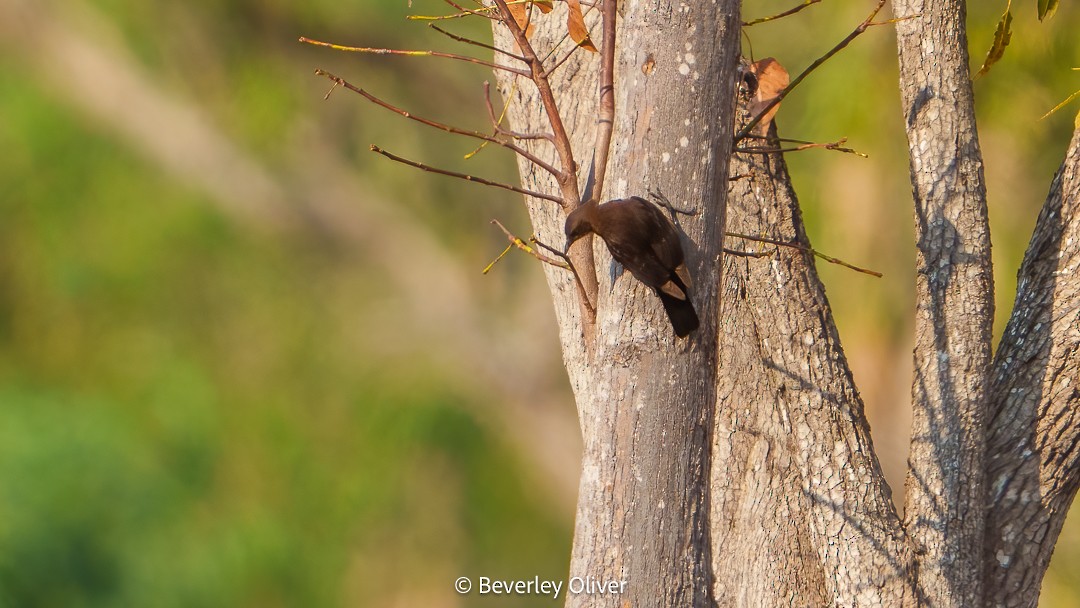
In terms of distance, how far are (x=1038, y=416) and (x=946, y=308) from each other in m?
0.26

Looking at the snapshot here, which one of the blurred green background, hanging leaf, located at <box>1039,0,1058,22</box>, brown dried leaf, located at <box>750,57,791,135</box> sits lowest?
brown dried leaf, located at <box>750,57,791,135</box>

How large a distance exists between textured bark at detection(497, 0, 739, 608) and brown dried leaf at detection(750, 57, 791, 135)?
335 millimetres

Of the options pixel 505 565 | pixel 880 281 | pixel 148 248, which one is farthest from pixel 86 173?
pixel 880 281

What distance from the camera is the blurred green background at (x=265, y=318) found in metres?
6.32

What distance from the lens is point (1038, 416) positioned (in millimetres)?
1876

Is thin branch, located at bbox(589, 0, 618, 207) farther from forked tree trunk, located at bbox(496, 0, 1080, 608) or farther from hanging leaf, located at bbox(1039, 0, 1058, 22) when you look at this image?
hanging leaf, located at bbox(1039, 0, 1058, 22)

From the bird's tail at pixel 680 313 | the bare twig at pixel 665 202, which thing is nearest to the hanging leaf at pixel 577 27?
the bare twig at pixel 665 202

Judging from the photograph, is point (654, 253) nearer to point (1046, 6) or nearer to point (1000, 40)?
point (1000, 40)

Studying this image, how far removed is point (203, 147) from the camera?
665 centimetres

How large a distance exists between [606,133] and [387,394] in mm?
5263

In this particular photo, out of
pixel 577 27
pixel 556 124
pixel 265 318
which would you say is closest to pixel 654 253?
pixel 556 124

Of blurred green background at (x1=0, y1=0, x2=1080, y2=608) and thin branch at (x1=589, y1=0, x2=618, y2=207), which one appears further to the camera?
blurred green background at (x1=0, y1=0, x2=1080, y2=608)

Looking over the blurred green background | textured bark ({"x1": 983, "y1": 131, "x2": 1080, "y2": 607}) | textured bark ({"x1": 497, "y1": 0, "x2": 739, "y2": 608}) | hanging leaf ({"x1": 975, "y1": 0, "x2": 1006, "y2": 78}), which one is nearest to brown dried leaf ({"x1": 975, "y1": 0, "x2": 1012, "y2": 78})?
hanging leaf ({"x1": 975, "y1": 0, "x2": 1006, "y2": 78})

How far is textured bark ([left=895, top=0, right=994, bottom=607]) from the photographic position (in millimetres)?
1852
